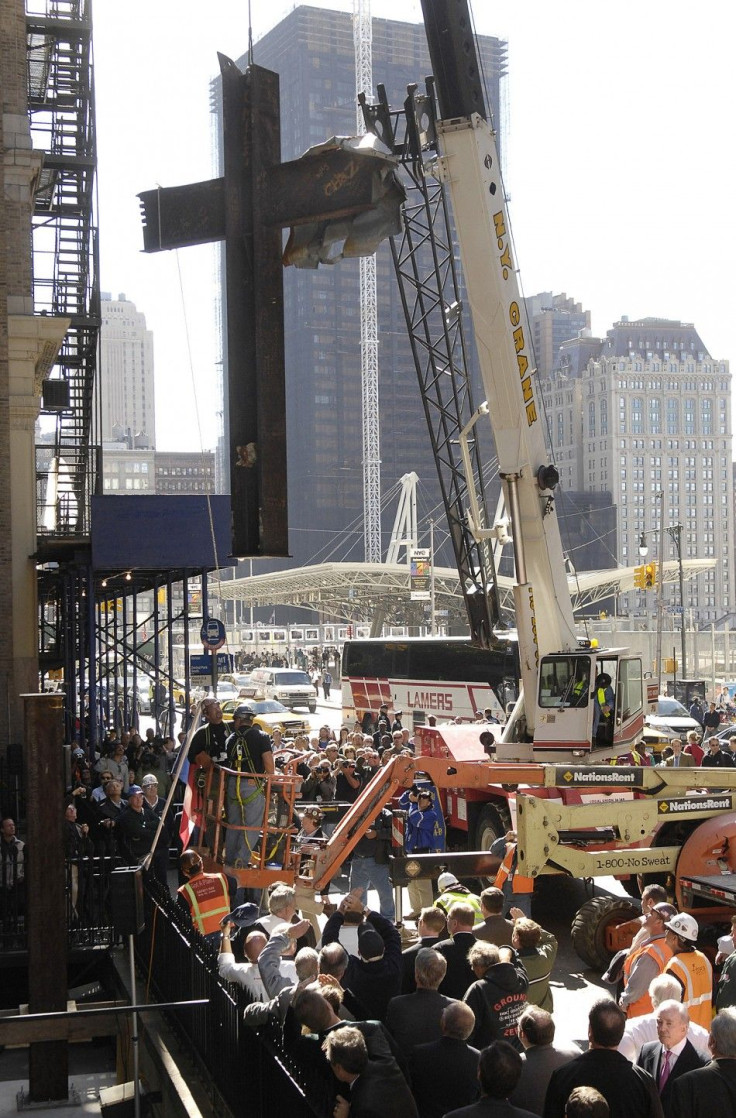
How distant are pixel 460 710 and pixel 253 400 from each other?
32970 mm

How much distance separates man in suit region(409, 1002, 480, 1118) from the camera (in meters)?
6.02

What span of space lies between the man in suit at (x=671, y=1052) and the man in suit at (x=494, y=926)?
2360 millimetres

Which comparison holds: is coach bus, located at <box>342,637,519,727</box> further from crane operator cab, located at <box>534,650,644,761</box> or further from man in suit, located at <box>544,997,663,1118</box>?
man in suit, located at <box>544,997,663,1118</box>

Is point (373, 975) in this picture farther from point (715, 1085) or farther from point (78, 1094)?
point (78, 1094)

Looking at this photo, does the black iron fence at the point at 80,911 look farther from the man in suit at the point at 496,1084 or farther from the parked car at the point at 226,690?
the parked car at the point at 226,690

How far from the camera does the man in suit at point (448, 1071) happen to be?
6.02 metres

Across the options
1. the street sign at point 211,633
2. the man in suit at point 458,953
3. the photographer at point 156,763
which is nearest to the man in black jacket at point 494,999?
the man in suit at point 458,953

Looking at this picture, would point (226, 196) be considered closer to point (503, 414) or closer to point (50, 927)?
point (50, 927)

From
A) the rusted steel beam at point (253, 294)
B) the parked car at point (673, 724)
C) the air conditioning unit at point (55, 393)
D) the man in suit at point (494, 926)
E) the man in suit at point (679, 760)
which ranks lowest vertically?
the parked car at point (673, 724)

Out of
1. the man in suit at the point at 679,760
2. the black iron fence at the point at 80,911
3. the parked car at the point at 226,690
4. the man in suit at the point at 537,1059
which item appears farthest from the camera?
the parked car at the point at 226,690

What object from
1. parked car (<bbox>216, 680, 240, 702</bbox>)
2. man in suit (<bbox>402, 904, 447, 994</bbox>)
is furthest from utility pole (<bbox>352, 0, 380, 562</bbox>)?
man in suit (<bbox>402, 904, 447, 994</bbox>)

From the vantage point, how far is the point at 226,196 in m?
4.59

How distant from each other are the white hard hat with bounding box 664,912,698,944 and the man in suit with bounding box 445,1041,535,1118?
320 centimetres

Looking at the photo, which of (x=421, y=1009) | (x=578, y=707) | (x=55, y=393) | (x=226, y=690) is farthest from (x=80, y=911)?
(x=226, y=690)
